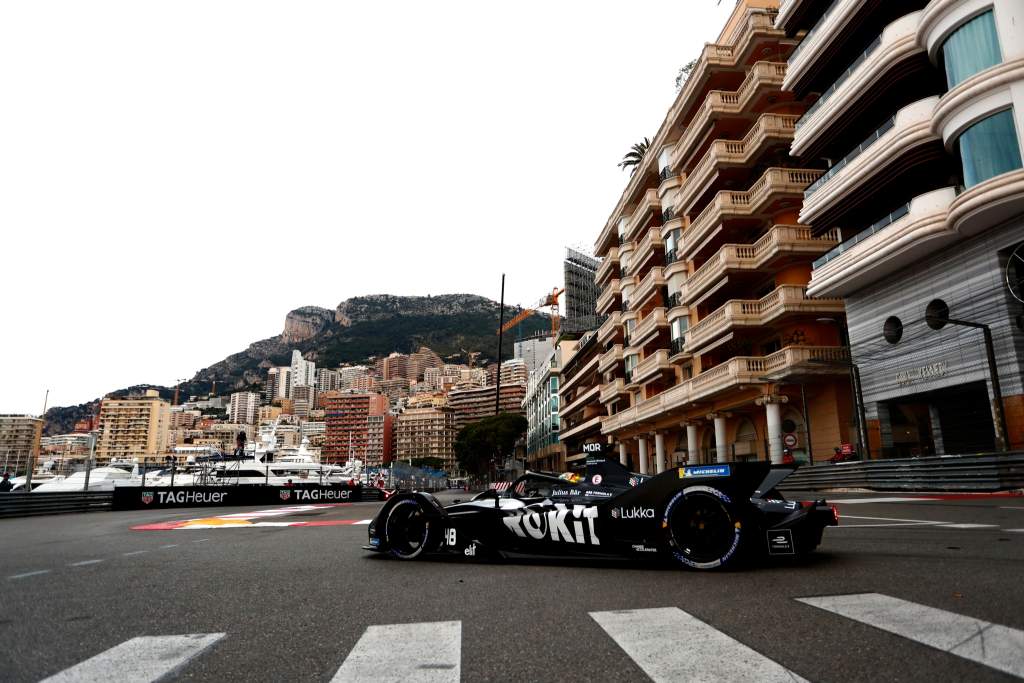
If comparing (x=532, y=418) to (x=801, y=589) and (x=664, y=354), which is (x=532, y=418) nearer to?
(x=664, y=354)

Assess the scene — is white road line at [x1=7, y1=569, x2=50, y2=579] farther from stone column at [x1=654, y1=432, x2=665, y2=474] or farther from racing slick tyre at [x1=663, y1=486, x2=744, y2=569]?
stone column at [x1=654, y1=432, x2=665, y2=474]

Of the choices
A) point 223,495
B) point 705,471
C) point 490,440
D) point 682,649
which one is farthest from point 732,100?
point 490,440

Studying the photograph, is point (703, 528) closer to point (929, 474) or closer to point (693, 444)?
point (929, 474)

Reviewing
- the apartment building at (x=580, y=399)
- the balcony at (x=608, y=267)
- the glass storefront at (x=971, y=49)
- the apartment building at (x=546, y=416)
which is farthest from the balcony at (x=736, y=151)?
the apartment building at (x=546, y=416)

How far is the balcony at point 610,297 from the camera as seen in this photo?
185 ft

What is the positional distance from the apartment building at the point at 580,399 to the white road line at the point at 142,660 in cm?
5589

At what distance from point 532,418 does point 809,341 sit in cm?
8929

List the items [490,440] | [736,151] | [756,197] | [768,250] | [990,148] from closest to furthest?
[990,148] < [768,250] < [756,197] < [736,151] < [490,440]

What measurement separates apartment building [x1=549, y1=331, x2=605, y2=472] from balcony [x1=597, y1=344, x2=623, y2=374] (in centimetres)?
218

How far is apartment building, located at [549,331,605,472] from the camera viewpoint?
68.1 metres

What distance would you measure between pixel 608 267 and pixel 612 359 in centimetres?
775

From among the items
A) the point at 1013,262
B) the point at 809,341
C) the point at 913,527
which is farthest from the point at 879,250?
the point at 913,527

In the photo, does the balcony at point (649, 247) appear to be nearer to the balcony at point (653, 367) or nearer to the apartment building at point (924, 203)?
the balcony at point (653, 367)

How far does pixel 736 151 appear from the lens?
35.2 metres
